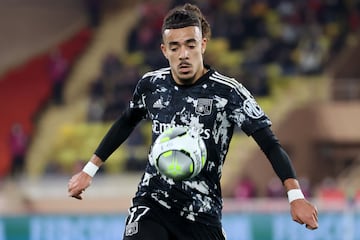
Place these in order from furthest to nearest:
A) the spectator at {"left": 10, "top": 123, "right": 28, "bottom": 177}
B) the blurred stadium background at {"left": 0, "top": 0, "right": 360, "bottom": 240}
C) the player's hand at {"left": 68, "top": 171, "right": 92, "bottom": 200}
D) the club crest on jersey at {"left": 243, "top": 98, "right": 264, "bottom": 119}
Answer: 1. the spectator at {"left": 10, "top": 123, "right": 28, "bottom": 177}
2. the blurred stadium background at {"left": 0, "top": 0, "right": 360, "bottom": 240}
3. the player's hand at {"left": 68, "top": 171, "right": 92, "bottom": 200}
4. the club crest on jersey at {"left": 243, "top": 98, "right": 264, "bottom": 119}

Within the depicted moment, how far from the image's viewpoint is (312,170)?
1928cm

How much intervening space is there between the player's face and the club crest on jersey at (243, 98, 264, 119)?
0.31 meters

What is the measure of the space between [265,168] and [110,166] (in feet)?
8.91

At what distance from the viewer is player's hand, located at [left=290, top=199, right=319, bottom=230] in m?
4.96

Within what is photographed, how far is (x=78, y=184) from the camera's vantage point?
5719 millimetres

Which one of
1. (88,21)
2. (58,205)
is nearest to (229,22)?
(88,21)

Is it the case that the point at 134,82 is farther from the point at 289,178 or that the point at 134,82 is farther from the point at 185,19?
the point at 289,178

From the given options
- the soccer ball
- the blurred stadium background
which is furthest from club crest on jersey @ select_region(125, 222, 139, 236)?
the blurred stadium background

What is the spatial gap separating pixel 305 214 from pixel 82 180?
139 cm

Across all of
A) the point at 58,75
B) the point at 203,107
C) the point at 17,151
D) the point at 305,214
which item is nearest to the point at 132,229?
the point at 203,107

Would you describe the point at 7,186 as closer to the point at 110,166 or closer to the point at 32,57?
the point at 110,166

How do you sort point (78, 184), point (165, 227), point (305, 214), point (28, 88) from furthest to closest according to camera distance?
1. point (28, 88)
2. point (78, 184)
3. point (165, 227)
4. point (305, 214)

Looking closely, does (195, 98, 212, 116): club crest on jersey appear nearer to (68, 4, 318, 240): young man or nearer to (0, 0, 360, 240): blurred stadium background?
(68, 4, 318, 240): young man

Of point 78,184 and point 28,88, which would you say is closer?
point 78,184
